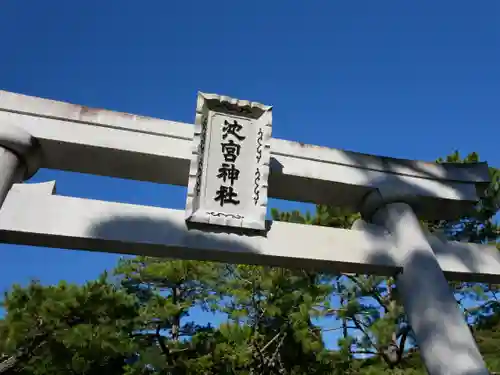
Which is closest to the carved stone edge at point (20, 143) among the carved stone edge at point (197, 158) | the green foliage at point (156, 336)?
the carved stone edge at point (197, 158)

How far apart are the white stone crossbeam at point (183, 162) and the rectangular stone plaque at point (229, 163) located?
0.16 metres

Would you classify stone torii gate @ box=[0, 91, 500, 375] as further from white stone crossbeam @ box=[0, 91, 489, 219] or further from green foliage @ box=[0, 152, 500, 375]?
green foliage @ box=[0, 152, 500, 375]

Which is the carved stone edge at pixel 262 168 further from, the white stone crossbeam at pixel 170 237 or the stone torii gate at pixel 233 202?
the white stone crossbeam at pixel 170 237

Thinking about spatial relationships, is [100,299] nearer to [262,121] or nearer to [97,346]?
[97,346]

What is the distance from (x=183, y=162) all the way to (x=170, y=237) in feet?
1.94

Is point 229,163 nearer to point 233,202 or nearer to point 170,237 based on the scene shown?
point 233,202

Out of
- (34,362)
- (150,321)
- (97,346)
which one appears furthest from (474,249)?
(34,362)

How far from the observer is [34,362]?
16.6ft

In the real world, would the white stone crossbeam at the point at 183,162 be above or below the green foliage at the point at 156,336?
above

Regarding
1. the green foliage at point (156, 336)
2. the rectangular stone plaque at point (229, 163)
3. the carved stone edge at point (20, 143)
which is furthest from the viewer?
the green foliage at point (156, 336)

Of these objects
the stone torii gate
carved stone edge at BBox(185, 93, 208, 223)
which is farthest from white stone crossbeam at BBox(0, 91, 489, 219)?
carved stone edge at BBox(185, 93, 208, 223)

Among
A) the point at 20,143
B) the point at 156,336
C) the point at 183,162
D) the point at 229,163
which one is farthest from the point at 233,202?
the point at 156,336

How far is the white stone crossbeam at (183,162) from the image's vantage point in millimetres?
2969

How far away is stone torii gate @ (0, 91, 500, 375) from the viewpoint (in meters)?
2.71
